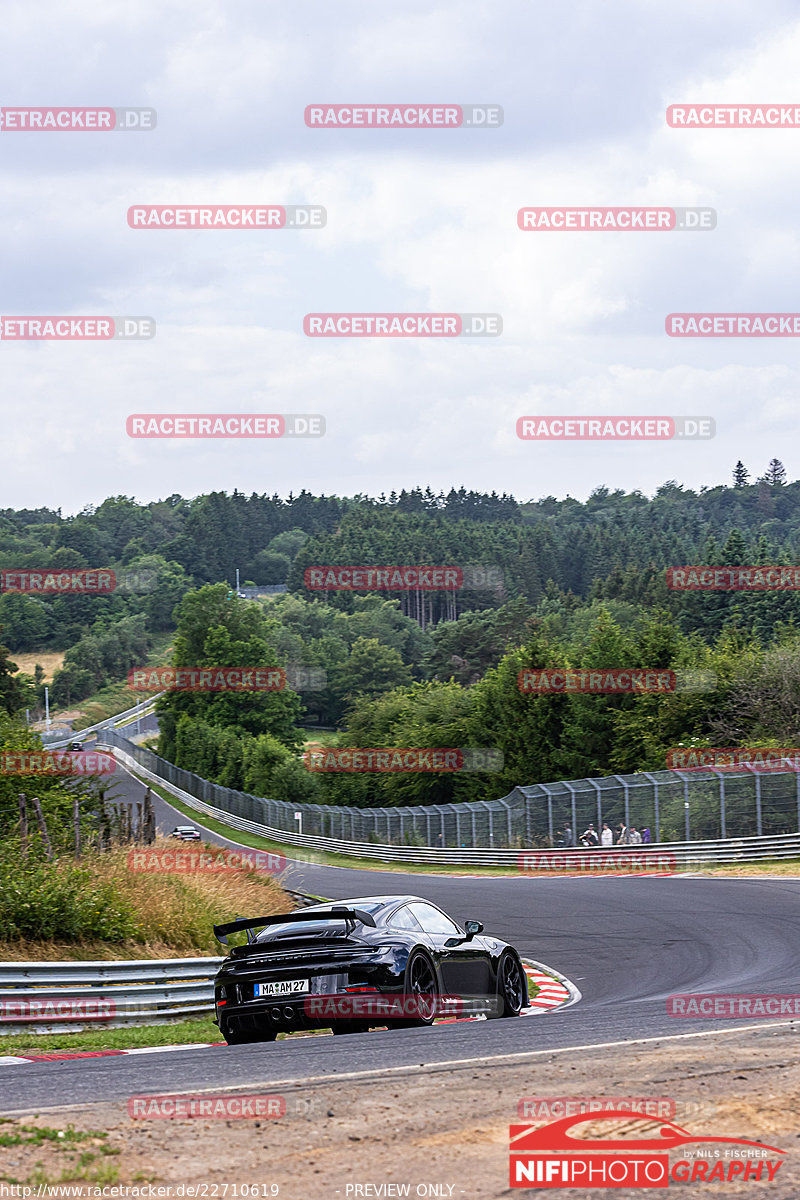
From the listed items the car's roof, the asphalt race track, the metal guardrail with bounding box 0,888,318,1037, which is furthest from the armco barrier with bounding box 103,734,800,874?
the car's roof

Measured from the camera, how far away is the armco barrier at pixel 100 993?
11.6 meters

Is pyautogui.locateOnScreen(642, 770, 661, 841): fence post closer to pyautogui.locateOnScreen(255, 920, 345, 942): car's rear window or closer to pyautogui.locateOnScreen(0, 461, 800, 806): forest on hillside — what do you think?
pyautogui.locateOnScreen(0, 461, 800, 806): forest on hillside

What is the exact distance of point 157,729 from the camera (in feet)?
463

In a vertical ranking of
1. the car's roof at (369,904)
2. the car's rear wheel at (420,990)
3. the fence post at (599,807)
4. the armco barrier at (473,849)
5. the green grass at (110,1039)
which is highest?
the car's roof at (369,904)

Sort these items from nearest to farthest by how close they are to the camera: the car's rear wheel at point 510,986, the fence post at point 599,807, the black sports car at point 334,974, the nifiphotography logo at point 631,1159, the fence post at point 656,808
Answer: the nifiphotography logo at point 631,1159 < the black sports car at point 334,974 < the car's rear wheel at point 510,986 < the fence post at point 656,808 < the fence post at point 599,807

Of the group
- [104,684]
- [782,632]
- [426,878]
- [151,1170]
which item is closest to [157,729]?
[104,684]

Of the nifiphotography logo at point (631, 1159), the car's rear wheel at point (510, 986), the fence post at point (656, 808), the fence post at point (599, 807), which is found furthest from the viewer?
the fence post at point (599, 807)

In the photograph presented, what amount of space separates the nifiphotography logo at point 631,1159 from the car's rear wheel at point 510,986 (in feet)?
21.3

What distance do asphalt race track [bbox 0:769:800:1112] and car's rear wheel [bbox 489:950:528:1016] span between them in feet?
1.52

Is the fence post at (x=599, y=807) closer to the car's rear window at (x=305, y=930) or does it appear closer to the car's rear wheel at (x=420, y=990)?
the car's rear wheel at (x=420, y=990)

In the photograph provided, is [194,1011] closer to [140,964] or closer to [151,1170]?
[140,964]

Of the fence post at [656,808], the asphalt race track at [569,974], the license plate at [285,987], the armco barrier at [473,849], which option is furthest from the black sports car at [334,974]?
the fence post at [656,808]

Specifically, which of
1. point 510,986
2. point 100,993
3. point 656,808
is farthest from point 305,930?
point 656,808

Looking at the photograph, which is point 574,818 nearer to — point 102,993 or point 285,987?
point 102,993
